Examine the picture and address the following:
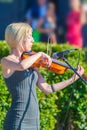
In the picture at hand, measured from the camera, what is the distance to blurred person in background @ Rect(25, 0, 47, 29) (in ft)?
46.5

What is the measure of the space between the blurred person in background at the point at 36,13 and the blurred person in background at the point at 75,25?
1.88ft

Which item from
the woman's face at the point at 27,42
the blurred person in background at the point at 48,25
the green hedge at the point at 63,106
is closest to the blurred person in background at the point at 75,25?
the blurred person in background at the point at 48,25

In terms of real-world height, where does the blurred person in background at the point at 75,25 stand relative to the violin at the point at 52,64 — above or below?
above

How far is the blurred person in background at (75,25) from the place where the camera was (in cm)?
1412

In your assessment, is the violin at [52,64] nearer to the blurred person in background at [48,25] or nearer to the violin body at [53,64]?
the violin body at [53,64]

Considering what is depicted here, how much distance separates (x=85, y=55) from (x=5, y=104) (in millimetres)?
3493

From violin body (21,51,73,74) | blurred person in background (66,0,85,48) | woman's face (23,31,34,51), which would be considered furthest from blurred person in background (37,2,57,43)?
woman's face (23,31,34,51)

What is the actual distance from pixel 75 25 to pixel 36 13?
2.64 ft

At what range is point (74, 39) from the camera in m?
14.2

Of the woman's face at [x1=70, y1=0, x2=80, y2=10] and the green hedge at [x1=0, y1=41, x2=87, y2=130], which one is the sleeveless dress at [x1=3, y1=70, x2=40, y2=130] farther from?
the woman's face at [x1=70, y1=0, x2=80, y2=10]

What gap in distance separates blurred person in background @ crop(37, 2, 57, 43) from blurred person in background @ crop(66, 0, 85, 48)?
1.01 ft

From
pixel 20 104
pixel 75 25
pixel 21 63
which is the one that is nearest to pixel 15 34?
pixel 21 63

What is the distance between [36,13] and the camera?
14.3 metres

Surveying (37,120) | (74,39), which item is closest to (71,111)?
(37,120)
